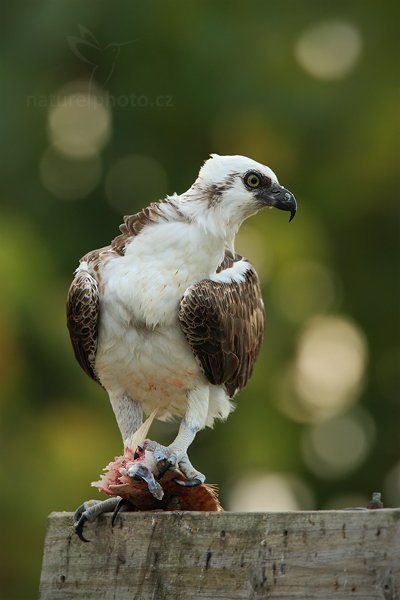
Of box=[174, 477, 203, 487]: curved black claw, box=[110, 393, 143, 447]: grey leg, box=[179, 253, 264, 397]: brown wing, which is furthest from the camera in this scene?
box=[110, 393, 143, 447]: grey leg

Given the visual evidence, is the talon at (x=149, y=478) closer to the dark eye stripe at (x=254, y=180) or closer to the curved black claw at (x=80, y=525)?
the curved black claw at (x=80, y=525)

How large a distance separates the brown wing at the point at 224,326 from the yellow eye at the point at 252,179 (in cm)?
53

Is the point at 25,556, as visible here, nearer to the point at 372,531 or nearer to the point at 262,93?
the point at 262,93

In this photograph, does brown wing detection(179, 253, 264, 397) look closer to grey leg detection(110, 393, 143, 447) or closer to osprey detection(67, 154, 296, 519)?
osprey detection(67, 154, 296, 519)

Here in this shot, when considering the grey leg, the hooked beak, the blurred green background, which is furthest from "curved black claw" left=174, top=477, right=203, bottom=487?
the blurred green background

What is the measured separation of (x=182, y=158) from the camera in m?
13.3

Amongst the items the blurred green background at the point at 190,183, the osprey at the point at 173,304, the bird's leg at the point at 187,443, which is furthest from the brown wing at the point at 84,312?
the blurred green background at the point at 190,183

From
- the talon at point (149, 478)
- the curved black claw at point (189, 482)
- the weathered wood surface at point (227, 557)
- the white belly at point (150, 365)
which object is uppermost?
the white belly at point (150, 365)

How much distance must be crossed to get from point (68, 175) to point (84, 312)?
24.2 ft

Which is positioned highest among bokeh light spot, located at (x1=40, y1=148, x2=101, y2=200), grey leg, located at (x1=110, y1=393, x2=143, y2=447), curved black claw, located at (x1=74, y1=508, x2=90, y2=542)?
bokeh light spot, located at (x1=40, y1=148, x2=101, y2=200)

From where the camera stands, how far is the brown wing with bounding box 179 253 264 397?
6336 millimetres

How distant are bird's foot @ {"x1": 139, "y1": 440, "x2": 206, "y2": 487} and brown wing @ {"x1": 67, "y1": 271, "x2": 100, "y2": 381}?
0.86m

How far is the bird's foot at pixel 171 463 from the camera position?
5.61 meters

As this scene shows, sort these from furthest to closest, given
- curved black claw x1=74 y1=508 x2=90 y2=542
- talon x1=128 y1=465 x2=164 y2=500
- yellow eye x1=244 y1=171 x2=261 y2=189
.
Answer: yellow eye x1=244 y1=171 x2=261 y2=189 < talon x1=128 y1=465 x2=164 y2=500 < curved black claw x1=74 y1=508 x2=90 y2=542
